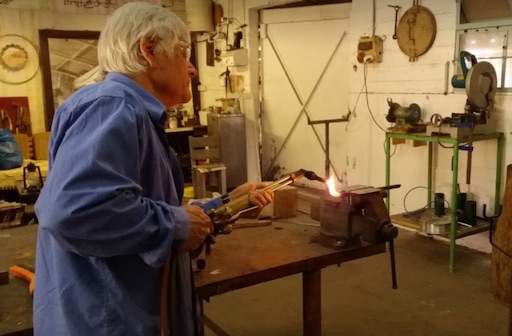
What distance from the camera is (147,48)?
3.94 ft

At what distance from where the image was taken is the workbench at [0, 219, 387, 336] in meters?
1.54

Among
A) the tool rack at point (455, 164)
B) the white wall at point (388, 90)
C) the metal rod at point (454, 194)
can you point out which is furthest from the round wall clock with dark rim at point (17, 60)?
the metal rod at point (454, 194)

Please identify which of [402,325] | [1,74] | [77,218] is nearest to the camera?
[77,218]

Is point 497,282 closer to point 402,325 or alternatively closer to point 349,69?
point 402,325

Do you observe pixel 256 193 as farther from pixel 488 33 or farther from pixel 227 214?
pixel 488 33

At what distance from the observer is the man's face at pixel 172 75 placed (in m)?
1.25

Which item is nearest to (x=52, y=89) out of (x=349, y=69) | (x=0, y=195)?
(x=0, y=195)

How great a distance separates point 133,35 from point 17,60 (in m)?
5.36

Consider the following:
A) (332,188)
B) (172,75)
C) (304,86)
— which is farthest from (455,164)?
(304,86)

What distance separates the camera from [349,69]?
16.6 ft

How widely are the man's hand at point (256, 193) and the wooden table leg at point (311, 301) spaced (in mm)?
441

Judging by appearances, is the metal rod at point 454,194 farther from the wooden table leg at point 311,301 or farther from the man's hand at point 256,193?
the man's hand at point 256,193

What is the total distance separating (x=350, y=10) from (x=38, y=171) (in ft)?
11.1

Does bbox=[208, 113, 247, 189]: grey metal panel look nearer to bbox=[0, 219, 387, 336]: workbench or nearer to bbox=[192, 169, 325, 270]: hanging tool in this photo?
bbox=[0, 219, 387, 336]: workbench
